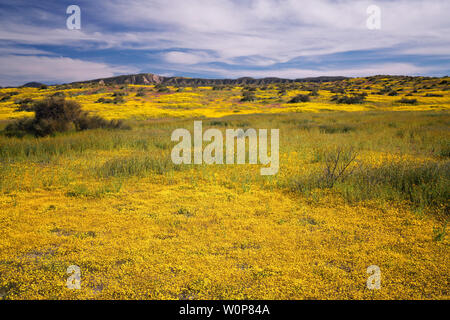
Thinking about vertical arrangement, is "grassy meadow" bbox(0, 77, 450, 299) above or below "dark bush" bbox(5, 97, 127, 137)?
below

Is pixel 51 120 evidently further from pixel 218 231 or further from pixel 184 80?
pixel 184 80

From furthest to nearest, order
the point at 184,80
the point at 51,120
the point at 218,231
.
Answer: the point at 184,80 → the point at 51,120 → the point at 218,231

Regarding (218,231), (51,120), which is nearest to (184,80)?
(51,120)

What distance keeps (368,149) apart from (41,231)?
11.3 meters

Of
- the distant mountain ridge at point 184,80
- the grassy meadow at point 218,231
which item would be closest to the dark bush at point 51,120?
the grassy meadow at point 218,231

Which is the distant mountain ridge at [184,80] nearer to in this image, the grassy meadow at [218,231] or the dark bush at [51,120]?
the dark bush at [51,120]

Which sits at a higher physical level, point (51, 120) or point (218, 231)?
point (51, 120)

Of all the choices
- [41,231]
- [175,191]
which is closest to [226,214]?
[175,191]

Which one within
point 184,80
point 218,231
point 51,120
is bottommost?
point 218,231

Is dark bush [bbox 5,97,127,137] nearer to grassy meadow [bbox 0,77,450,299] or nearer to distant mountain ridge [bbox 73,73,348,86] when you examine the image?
grassy meadow [bbox 0,77,450,299]

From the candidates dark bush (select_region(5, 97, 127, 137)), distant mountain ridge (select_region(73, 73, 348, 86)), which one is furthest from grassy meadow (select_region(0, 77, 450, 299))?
distant mountain ridge (select_region(73, 73, 348, 86))

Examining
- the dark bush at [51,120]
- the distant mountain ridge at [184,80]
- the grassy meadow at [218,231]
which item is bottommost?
the grassy meadow at [218,231]

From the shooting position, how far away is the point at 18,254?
351cm
